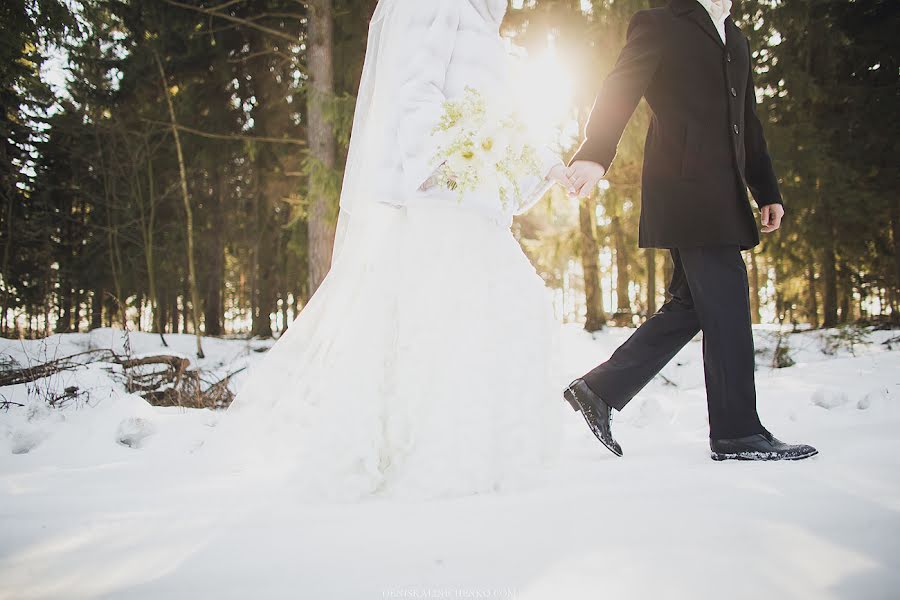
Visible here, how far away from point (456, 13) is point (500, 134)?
583 millimetres

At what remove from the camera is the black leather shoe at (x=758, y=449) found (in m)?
2.12

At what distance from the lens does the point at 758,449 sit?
2152mm

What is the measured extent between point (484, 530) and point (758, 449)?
1.34 meters

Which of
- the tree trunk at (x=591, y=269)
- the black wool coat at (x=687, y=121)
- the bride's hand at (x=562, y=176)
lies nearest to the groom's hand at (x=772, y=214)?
the black wool coat at (x=687, y=121)

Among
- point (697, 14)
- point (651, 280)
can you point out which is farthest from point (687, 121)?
point (651, 280)

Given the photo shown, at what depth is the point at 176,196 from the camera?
14938 mm

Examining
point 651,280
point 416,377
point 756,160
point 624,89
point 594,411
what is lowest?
point 594,411

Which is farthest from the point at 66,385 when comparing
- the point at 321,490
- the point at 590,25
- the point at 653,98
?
the point at 590,25

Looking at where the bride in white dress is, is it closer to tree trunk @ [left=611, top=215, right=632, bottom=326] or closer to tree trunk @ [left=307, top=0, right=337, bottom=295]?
tree trunk @ [left=307, top=0, right=337, bottom=295]

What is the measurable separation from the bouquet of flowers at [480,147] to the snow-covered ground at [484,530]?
1176 millimetres

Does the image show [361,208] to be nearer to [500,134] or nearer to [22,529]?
[500,134]

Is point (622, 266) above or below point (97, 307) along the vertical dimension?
above

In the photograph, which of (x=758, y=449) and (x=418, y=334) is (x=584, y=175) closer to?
(x=418, y=334)

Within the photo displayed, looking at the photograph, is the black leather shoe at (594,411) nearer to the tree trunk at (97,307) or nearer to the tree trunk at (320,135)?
the tree trunk at (320,135)
